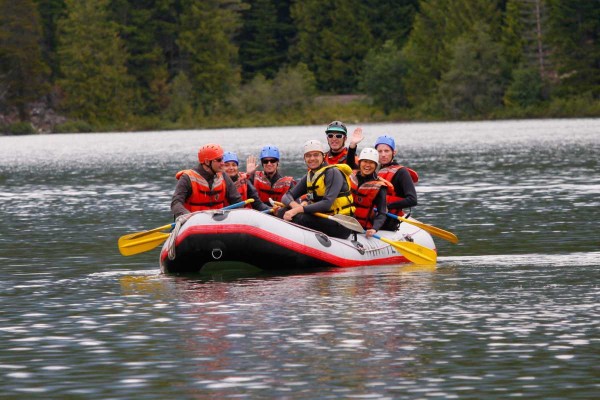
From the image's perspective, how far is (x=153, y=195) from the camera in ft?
127

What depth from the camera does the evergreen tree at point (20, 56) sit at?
11769 cm

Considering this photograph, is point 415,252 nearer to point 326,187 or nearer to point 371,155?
point 371,155

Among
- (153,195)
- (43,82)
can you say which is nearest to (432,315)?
(153,195)

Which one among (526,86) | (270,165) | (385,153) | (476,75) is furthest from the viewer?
(476,75)

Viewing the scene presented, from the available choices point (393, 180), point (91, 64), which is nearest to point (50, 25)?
point (91, 64)

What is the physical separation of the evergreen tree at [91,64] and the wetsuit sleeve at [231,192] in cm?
10050

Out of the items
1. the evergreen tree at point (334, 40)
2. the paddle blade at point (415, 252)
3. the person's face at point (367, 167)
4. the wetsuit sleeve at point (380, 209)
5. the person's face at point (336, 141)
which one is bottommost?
the paddle blade at point (415, 252)

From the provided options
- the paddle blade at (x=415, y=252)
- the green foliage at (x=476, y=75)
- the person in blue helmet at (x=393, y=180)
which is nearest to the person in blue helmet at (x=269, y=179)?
the person in blue helmet at (x=393, y=180)

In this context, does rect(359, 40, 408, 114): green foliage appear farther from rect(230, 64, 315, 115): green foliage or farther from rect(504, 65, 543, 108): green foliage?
rect(504, 65, 543, 108): green foliage

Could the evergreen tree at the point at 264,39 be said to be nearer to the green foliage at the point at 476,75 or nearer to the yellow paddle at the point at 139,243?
the green foliage at the point at 476,75

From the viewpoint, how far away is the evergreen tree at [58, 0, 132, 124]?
119875mm

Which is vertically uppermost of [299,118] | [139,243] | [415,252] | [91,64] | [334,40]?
[334,40]

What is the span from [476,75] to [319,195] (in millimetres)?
87894

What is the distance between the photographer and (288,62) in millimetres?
137250
